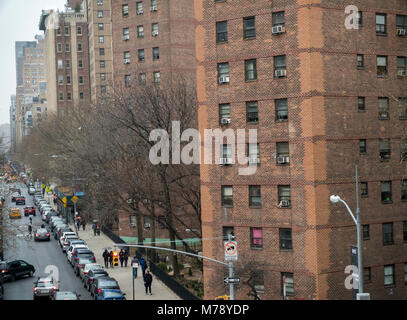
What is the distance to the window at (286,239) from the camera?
119 ft

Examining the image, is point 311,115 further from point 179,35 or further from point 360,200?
point 179,35

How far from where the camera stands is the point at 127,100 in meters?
52.5

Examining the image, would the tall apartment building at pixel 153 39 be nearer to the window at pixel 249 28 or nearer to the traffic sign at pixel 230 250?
the window at pixel 249 28

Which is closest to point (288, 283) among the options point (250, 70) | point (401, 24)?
point (250, 70)

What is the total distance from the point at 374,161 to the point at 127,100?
898 inches

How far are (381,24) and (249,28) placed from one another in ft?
25.5

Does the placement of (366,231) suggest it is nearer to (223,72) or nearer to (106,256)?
(223,72)

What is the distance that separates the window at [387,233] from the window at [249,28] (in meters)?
13.6

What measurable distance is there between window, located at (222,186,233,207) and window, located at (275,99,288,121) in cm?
531

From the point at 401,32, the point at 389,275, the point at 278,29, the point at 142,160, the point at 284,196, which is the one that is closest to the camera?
the point at 278,29

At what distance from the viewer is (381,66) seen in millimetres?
37531

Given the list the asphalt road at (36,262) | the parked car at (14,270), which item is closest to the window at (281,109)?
the asphalt road at (36,262)

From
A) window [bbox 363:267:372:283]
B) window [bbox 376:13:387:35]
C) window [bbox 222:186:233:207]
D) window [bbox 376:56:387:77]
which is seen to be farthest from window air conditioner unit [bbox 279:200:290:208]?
Result: window [bbox 376:13:387:35]
